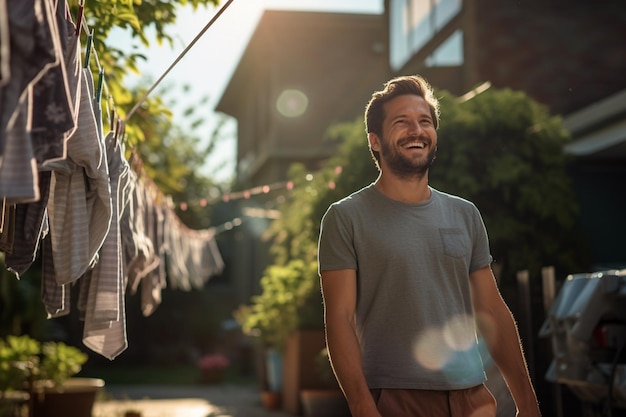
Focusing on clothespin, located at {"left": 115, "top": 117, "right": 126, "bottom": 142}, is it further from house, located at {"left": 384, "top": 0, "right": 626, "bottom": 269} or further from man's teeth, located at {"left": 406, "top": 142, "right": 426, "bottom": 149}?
house, located at {"left": 384, "top": 0, "right": 626, "bottom": 269}

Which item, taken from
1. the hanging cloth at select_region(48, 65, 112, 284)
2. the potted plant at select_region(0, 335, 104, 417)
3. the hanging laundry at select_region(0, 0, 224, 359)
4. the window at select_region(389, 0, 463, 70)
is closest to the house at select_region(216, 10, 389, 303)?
the window at select_region(389, 0, 463, 70)

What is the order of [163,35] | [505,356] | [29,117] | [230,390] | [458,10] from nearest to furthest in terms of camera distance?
[29,117]
[505,356]
[163,35]
[458,10]
[230,390]

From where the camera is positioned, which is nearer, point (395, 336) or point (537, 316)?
point (395, 336)

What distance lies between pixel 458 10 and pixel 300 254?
478 cm

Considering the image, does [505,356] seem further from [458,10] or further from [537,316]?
[458,10]

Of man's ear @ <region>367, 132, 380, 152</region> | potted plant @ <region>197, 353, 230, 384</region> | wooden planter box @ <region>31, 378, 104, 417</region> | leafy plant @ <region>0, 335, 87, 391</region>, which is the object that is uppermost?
man's ear @ <region>367, 132, 380, 152</region>

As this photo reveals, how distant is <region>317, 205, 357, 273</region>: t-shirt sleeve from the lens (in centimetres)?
382

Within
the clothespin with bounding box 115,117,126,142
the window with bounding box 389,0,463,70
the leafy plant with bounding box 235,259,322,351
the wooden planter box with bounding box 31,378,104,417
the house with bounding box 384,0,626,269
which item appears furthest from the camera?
the window with bounding box 389,0,463,70

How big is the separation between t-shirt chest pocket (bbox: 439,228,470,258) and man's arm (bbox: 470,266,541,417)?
20 centimetres

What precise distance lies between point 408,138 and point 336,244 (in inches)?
20.1

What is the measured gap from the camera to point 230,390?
67.4 ft

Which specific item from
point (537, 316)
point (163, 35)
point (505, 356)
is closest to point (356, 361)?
point (505, 356)

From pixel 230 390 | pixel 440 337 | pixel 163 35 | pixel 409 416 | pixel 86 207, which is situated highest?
pixel 163 35

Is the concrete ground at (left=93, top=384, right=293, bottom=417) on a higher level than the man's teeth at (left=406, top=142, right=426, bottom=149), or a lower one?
lower
